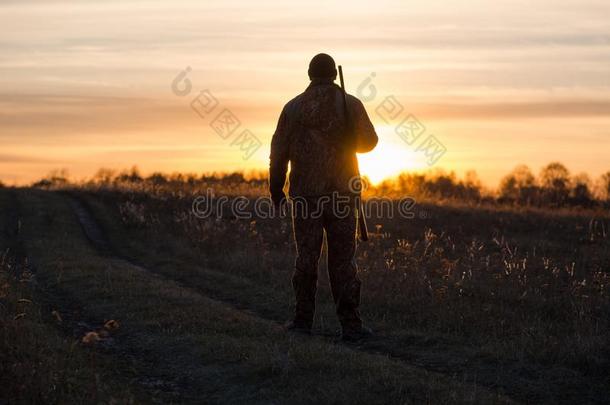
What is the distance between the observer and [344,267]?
1098 centimetres

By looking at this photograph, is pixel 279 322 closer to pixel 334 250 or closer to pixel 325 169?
pixel 334 250

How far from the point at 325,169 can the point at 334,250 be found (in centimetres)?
107

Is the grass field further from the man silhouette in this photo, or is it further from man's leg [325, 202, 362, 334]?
the man silhouette

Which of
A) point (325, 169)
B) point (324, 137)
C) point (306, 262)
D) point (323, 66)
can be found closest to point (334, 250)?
point (306, 262)

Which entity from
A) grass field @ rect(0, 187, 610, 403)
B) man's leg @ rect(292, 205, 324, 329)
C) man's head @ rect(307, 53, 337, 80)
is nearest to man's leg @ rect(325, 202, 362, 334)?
man's leg @ rect(292, 205, 324, 329)

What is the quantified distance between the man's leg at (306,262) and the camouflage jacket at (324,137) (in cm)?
39

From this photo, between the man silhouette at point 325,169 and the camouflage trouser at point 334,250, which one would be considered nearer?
the man silhouette at point 325,169

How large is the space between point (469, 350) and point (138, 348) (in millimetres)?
4094

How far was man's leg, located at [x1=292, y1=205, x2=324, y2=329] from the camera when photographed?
35.9 ft

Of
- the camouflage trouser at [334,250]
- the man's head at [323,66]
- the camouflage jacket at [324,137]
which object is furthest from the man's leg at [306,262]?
the man's head at [323,66]

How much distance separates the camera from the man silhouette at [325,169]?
10.8 m

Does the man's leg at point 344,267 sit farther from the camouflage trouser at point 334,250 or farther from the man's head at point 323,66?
the man's head at point 323,66

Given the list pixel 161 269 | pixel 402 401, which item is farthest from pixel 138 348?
pixel 161 269

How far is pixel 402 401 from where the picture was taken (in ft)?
25.8
